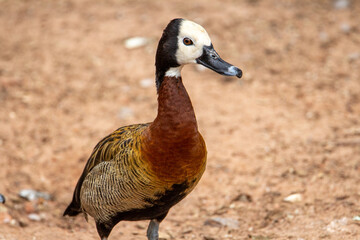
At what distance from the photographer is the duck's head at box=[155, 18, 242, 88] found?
11.8 feet

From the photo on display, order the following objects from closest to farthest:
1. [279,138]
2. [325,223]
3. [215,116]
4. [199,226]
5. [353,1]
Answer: [325,223], [199,226], [279,138], [215,116], [353,1]

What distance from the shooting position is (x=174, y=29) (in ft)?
11.9

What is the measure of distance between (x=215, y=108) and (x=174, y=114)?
310cm

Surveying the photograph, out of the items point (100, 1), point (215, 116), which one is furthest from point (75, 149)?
point (100, 1)

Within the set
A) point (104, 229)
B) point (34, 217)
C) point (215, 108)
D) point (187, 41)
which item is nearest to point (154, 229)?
point (104, 229)

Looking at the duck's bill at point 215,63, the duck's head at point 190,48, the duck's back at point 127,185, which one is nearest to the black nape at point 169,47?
the duck's head at point 190,48

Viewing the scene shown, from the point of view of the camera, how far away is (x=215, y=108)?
6.70 m

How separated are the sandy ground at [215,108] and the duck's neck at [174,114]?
1.44m

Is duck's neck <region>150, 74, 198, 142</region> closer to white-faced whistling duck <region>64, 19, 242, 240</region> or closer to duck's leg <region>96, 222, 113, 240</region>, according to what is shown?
white-faced whistling duck <region>64, 19, 242, 240</region>

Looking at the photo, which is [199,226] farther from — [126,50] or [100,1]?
[100,1]

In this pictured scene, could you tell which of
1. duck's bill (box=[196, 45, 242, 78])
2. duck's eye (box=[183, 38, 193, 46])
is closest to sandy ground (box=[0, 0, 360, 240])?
duck's bill (box=[196, 45, 242, 78])

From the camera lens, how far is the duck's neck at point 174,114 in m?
3.62

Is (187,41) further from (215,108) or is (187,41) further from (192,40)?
(215,108)

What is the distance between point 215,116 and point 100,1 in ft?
12.4
